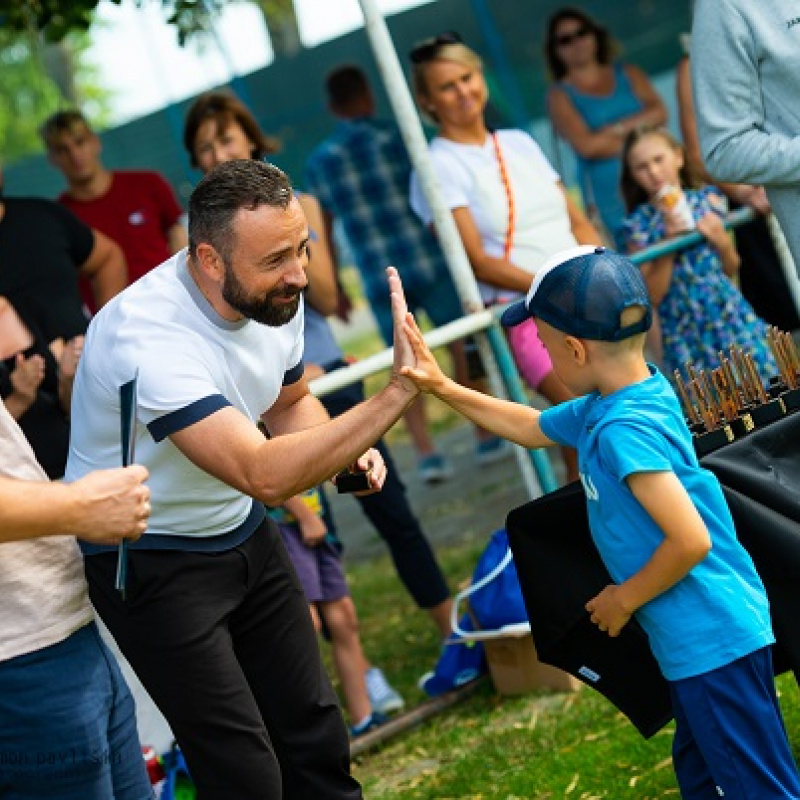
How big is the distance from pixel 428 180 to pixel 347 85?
262 centimetres

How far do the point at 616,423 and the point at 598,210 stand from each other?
5.03 metres

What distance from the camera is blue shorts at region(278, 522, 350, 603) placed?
17.6 feet

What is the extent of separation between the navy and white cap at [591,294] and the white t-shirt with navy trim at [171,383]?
0.69m

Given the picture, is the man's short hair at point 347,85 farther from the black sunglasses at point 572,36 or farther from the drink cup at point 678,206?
the drink cup at point 678,206

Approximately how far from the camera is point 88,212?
703cm

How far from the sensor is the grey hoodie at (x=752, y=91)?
16.0 ft

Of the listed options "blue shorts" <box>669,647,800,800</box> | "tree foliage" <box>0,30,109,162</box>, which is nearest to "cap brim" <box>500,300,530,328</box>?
"blue shorts" <box>669,647,800,800</box>

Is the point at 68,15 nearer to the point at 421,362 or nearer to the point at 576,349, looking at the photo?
the point at 421,362

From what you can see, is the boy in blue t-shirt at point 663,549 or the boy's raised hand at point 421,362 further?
the boy's raised hand at point 421,362

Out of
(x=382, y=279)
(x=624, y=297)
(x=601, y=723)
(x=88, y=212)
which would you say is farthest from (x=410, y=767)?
(x=382, y=279)

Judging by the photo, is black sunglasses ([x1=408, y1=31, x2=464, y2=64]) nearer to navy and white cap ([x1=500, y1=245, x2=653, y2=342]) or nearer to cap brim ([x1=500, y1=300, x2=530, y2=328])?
cap brim ([x1=500, y1=300, x2=530, y2=328])

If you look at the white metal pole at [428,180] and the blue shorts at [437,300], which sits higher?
the white metal pole at [428,180]

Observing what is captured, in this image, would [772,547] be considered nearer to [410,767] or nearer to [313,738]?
[313,738]

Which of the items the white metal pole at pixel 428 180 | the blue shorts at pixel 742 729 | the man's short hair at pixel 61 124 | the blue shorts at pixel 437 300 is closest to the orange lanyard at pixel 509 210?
the white metal pole at pixel 428 180
